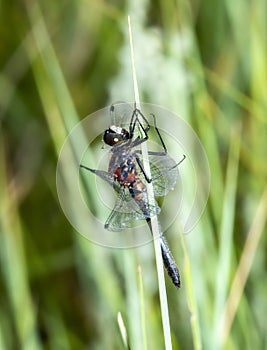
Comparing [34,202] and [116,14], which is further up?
[116,14]

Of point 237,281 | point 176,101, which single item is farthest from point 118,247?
point 176,101

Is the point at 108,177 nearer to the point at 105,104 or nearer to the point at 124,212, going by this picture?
the point at 124,212

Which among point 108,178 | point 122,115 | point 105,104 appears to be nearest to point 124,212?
point 108,178

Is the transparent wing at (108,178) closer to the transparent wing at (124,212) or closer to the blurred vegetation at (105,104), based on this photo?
the transparent wing at (124,212)

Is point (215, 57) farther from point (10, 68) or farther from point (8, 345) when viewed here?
point (8, 345)

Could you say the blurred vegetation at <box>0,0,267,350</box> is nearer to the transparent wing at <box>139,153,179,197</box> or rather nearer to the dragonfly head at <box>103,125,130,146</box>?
the transparent wing at <box>139,153,179,197</box>

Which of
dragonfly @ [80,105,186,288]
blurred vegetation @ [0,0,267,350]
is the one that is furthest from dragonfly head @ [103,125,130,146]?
blurred vegetation @ [0,0,267,350]

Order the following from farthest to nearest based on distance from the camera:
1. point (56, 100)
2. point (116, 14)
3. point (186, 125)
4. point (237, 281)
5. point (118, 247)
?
point (116, 14), point (56, 100), point (186, 125), point (237, 281), point (118, 247)
